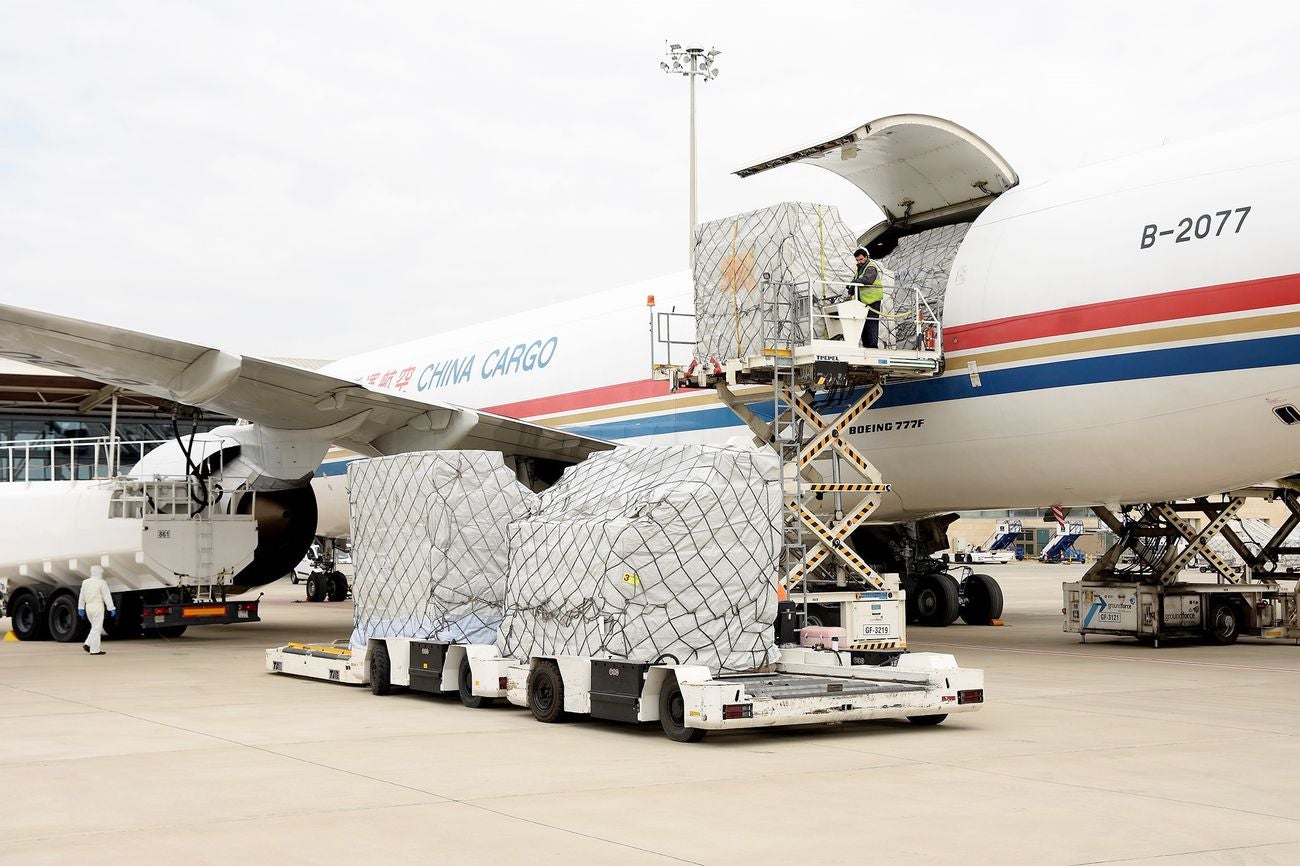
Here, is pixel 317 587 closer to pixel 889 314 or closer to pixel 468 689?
pixel 889 314

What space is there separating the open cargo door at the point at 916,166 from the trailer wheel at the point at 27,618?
42.4 feet

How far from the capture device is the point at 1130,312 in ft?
45.3

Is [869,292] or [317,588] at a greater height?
[869,292]

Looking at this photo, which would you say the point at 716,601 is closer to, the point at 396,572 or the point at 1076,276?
the point at 396,572

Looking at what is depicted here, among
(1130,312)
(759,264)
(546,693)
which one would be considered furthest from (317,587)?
(1130,312)

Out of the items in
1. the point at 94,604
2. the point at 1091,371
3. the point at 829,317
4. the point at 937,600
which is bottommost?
the point at 937,600

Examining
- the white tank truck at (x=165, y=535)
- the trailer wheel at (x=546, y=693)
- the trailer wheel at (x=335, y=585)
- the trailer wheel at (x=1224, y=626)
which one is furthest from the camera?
the trailer wheel at (x=335, y=585)

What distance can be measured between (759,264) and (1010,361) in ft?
9.86

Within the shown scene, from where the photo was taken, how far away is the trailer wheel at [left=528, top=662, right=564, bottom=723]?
10805 millimetres

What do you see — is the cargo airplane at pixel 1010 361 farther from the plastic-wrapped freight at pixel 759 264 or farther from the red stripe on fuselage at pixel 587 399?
the plastic-wrapped freight at pixel 759 264

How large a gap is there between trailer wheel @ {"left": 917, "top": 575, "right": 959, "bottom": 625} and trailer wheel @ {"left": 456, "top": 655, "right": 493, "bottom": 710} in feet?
39.5

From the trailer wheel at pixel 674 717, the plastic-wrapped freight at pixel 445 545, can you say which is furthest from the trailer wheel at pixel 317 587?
the trailer wheel at pixel 674 717

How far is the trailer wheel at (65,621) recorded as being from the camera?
20312 mm

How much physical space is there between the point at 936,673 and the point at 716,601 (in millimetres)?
1829
